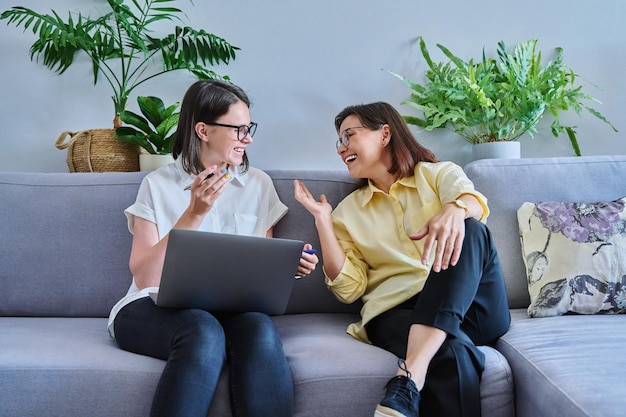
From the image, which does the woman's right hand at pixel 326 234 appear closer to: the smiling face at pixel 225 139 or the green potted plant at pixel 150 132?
the smiling face at pixel 225 139

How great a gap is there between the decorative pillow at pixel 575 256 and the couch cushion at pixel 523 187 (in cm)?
5

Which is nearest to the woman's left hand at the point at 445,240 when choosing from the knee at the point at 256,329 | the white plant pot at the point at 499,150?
the knee at the point at 256,329

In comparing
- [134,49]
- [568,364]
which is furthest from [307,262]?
[134,49]

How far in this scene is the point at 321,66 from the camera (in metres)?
2.53

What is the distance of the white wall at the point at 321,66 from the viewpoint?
2467 millimetres

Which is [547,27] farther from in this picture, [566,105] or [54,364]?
[54,364]

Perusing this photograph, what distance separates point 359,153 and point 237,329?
0.65 meters

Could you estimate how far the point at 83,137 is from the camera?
7.29 ft

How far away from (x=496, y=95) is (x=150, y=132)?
1.26 meters

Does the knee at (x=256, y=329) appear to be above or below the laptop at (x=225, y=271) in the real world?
below

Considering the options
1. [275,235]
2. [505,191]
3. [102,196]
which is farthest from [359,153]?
[102,196]

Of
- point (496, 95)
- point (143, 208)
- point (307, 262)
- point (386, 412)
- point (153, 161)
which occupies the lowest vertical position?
point (386, 412)

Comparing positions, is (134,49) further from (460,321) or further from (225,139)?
(460,321)

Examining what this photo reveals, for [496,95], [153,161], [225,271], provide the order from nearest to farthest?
[225,271], [153,161], [496,95]
